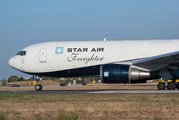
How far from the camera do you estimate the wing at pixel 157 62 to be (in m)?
19.8

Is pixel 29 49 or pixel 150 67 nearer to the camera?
pixel 150 67

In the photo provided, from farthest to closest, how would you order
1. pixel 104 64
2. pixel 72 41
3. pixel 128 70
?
1. pixel 72 41
2. pixel 104 64
3. pixel 128 70

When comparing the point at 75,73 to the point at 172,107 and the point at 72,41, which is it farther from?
A: the point at 172,107

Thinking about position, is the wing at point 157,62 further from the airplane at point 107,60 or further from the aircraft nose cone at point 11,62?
the aircraft nose cone at point 11,62

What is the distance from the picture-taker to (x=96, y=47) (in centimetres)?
2286

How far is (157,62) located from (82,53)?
6.58 metres

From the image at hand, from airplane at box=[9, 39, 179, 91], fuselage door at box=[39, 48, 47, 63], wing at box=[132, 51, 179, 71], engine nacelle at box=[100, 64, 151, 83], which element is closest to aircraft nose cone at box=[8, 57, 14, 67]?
airplane at box=[9, 39, 179, 91]

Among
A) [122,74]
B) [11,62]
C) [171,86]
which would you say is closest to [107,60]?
[122,74]

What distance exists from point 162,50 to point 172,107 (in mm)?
11886

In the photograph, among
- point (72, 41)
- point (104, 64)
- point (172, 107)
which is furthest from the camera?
point (72, 41)

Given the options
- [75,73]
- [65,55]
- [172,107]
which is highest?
[65,55]

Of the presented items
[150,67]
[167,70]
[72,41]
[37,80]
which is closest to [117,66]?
[150,67]

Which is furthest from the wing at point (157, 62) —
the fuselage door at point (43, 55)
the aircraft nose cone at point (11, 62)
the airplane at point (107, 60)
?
the aircraft nose cone at point (11, 62)

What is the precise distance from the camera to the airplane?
2062 cm
